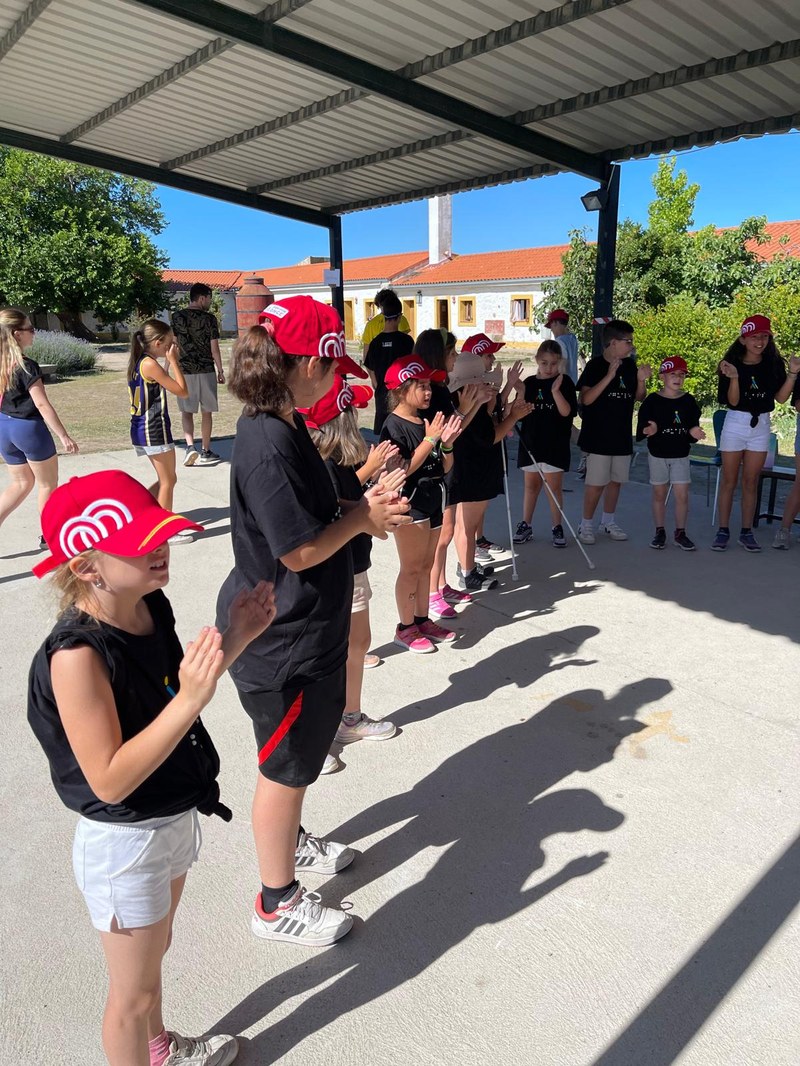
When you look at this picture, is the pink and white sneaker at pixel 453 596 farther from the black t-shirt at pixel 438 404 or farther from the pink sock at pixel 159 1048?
the pink sock at pixel 159 1048

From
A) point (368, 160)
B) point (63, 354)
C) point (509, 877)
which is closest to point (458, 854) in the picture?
point (509, 877)

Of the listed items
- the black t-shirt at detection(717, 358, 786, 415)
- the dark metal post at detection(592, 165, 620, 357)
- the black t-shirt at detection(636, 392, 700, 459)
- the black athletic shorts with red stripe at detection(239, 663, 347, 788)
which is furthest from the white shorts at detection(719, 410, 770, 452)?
the black athletic shorts with red stripe at detection(239, 663, 347, 788)

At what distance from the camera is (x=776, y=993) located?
2180mm

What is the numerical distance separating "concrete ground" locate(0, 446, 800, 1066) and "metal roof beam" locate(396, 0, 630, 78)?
424 centimetres

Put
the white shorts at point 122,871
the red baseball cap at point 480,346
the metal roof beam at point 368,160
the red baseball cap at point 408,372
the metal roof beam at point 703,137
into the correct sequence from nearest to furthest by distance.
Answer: the white shorts at point 122,871 → the red baseball cap at point 408,372 → the red baseball cap at point 480,346 → the metal roof beam at point 703,137 → the metal roof beam at point 368,160

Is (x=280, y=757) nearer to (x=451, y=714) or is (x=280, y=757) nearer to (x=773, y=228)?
(x=451, y=714)

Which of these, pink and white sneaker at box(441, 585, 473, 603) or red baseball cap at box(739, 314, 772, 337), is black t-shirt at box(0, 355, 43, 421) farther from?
red baseball cap at box(739, 314, 772, 337)

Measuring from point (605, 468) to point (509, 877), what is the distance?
4160 millimetres

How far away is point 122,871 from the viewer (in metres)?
1.59

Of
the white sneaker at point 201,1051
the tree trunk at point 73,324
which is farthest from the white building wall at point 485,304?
the white sneaker at point 201,1051

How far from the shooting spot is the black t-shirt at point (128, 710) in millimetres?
1507

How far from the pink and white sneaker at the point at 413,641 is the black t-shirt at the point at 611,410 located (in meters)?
2.58

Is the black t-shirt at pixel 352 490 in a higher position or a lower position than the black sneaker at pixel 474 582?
higher

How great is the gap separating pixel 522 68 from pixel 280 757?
20.7 ft
